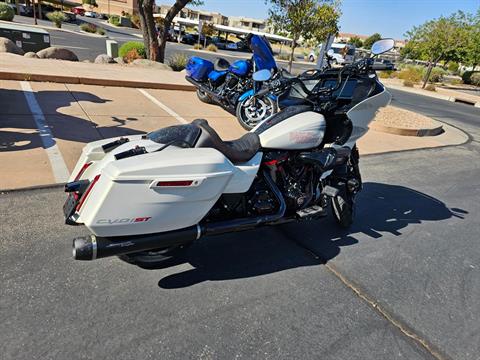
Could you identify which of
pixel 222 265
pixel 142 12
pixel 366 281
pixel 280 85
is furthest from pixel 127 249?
pixel 142 12

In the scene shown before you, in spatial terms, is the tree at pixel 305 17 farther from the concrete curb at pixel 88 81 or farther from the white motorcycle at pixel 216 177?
the white motorcycle at pixel 216 177

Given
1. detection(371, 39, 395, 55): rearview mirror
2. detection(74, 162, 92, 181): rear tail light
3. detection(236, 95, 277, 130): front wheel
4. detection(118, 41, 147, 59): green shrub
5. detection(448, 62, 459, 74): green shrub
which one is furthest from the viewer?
detection(448, 62, 459, 74): green shrub

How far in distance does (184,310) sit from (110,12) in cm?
8664

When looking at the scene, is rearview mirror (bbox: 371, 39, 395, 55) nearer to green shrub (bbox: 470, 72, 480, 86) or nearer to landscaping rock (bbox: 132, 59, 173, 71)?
landscaping rock (bbox: 132, 59, 173, 71)

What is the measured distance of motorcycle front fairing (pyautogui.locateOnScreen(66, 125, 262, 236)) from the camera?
2152 mm

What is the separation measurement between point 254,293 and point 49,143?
12.4 feet

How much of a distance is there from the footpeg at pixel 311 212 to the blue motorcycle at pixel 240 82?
3.88m

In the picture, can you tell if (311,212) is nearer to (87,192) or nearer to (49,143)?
(87,192)

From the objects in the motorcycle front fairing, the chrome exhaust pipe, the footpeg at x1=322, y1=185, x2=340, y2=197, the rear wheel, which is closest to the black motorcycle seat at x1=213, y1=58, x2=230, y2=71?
the rear wheel

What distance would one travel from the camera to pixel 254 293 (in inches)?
109

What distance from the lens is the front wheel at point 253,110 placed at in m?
7.53

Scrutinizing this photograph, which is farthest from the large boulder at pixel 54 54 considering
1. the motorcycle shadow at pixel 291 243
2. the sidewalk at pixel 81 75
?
the motorcycle shadow at pixel 291 243

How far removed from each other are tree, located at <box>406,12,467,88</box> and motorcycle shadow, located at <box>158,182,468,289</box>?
24.7 meters

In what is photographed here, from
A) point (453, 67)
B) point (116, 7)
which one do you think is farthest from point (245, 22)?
point (453, 67)
